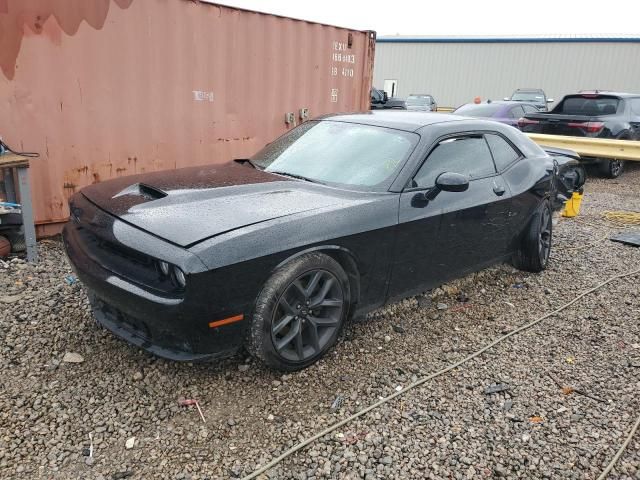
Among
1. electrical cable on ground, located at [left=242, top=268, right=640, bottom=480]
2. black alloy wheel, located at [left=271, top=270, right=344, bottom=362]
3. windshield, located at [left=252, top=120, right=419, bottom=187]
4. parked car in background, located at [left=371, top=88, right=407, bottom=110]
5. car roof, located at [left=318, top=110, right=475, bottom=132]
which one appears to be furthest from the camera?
parked car in background, located at [left=371, top=88, right=407, bottom=110]

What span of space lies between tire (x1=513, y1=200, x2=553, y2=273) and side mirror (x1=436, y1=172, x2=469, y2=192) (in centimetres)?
156

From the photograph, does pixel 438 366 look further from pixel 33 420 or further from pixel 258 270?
pixel 33 420

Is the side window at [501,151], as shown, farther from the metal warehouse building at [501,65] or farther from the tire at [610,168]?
the metal warehouse building at [501,65]

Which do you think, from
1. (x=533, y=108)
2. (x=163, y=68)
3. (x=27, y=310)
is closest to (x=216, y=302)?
(x=27, y=310)

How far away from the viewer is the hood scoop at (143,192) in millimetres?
3086

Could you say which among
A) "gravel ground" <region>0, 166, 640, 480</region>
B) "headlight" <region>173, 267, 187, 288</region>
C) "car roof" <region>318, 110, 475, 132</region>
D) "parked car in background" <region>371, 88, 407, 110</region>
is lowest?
"gravel ground" <region>0, 166, 640, 480</region>

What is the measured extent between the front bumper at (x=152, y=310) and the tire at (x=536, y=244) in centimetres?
305

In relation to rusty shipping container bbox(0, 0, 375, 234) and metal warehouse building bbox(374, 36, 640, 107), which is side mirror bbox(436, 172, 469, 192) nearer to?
rusty shipping container bbox(0, 0, 375, 234)

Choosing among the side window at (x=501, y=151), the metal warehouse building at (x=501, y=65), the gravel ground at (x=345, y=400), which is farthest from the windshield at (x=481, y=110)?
the metal warehouse building at (x=501, y=65)

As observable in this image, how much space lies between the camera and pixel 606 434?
2.65m

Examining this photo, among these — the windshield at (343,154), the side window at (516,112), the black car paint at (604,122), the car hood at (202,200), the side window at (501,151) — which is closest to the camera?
the car hood at (202,200)

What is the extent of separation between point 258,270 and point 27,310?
195 cm

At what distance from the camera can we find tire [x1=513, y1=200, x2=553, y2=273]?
15.1 ft

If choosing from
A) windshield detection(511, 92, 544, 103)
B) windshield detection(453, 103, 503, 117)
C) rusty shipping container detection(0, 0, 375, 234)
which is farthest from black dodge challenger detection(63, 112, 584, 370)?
windshield detection(511, 92, 544, 103)
